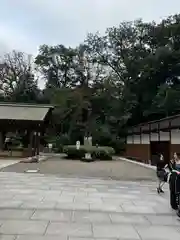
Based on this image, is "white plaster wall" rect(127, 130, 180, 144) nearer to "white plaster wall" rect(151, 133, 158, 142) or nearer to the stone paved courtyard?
"white plaster wall" rect(151, 133, 158, 142)

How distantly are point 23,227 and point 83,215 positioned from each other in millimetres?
1507

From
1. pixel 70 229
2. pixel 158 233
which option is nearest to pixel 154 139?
pixel 158 233

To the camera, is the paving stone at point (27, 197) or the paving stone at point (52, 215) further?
the paving stone at point (27, 197)

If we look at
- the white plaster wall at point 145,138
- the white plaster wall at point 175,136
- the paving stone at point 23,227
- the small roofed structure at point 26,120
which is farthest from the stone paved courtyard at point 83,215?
the white plaster wall at point 145,138

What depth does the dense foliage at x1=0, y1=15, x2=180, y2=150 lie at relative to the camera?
37188 mm

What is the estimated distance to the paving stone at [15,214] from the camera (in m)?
6.48

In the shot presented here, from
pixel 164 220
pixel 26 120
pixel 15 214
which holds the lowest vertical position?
pixel 164 220

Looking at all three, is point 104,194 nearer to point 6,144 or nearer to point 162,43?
point 6,144

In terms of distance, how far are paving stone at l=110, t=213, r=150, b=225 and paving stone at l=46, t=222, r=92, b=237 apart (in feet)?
2.55

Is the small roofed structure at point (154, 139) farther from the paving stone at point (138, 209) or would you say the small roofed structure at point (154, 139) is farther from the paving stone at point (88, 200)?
the paving stone at point (138, 209)

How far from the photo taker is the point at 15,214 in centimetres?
673

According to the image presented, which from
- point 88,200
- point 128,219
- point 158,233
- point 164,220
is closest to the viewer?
point 158,233

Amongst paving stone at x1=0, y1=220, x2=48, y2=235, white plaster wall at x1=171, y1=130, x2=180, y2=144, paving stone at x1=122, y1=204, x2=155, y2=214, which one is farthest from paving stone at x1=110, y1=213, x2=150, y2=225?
white plaster wall at x1=171, y1=130, x2=180, y2=144

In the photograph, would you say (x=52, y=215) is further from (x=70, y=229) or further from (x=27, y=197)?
(x=27, y=197)
